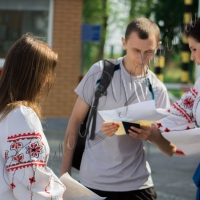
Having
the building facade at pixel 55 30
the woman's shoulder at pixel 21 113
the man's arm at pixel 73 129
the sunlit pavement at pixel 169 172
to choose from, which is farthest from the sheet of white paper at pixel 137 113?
the building facade at pixel 55 30

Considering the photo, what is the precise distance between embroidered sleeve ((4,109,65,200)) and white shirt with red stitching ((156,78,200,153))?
111cm

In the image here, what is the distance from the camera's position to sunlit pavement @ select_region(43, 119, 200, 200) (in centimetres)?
736

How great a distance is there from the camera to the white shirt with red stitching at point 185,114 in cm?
→ 348

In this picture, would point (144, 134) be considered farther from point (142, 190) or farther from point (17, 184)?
point (17, 184)

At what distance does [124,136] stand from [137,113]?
38cm

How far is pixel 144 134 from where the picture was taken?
11.8 feet

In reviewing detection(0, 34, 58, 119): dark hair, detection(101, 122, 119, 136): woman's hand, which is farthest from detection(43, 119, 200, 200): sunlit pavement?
detection(0, 34, 58, 119): dark hair

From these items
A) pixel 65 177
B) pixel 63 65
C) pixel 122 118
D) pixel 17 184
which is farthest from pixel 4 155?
pixel 63 65

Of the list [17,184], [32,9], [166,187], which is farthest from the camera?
[32,9]

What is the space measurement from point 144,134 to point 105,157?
322mm

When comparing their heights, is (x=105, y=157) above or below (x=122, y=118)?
below

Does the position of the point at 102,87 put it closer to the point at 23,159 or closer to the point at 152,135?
the point at 152,135

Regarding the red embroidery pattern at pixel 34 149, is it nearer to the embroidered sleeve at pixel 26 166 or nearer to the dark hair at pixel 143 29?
the embroidered sleeve at pixel 26 166

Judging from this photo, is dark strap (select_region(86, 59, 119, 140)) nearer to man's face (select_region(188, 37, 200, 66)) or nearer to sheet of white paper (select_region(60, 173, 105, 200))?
man's face (select_region(188, 37, 200, 66))
